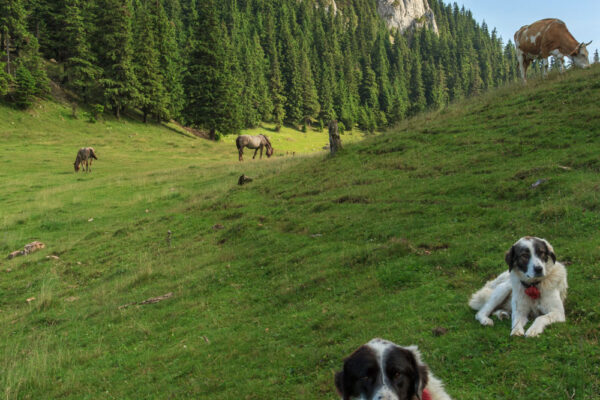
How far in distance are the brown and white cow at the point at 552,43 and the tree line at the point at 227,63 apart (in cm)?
772

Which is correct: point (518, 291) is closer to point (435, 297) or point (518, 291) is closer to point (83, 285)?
point (435, 297)

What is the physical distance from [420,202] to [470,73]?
149 m

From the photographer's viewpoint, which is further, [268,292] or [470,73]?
[470,73]

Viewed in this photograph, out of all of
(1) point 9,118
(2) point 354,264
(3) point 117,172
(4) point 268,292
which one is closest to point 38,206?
(3) point 117,172

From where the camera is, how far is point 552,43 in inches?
931

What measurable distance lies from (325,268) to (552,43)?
22.3m

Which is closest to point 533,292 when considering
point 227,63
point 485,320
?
point 485,320

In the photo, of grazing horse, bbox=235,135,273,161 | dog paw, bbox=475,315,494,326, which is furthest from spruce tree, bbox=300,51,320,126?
dog paw, bbox=475,315,494,326

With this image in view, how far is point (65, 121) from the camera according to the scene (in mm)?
52281

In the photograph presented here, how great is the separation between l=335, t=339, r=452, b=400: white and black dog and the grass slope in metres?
1.55

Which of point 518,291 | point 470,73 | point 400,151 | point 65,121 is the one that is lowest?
point 518,291

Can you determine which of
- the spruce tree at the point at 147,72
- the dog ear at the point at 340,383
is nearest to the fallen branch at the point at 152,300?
the dog ear at the point at 340,383

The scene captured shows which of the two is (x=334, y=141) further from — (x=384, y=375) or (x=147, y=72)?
(x=147, y=72)

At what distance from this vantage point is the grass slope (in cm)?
594
